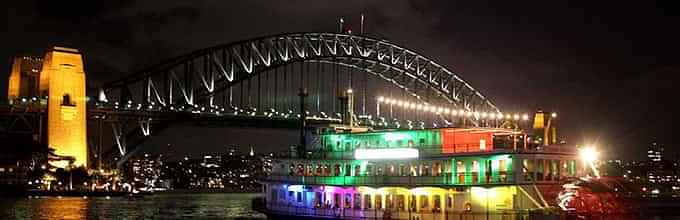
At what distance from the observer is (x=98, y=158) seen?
96812 mm

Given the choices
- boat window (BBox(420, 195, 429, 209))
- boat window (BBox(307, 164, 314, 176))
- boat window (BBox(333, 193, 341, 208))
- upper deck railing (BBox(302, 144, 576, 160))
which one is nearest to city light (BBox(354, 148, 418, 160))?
upper deck railing (BBox(302, 144, 576, 160))

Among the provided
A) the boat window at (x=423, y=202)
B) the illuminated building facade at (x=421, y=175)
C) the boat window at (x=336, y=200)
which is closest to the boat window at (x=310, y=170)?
the illuminated building facade at (x=421, y=175)

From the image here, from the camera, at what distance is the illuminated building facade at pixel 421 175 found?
3186 cm

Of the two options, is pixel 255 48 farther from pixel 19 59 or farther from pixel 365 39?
pixel 19 59

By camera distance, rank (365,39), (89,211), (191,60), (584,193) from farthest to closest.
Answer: (191,60)
(365,39)
(89,211)
(584,193)

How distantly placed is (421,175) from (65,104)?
68884mm

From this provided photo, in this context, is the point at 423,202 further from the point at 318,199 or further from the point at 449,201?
the point at 318,199

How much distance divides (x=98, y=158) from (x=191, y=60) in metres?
15.2

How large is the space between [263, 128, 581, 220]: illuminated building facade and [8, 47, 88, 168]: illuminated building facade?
5926 cm

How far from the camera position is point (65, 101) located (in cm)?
9488

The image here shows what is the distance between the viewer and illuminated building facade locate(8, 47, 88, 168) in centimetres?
9312

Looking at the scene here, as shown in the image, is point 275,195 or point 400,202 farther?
point 275,195

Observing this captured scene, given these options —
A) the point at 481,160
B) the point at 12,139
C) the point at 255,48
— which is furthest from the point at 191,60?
the point at 481,160

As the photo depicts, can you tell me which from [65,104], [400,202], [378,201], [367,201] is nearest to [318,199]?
[367,201]
